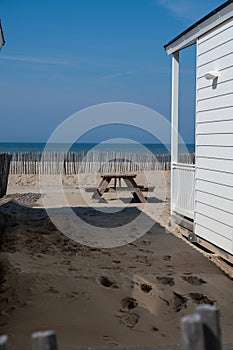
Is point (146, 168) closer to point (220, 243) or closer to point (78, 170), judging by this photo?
point (78, 170)

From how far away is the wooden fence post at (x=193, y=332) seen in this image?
1.16 m

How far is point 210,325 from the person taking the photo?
121cm

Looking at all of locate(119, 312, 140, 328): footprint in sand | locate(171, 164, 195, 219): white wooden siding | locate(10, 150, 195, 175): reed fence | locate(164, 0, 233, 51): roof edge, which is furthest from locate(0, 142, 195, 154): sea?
locate(119, 312, 140, 328): footprint in sand

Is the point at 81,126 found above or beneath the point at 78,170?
above

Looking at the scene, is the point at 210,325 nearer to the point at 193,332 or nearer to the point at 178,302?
the point at 193,332

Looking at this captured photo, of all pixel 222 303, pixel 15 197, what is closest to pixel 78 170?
pixel 15 197

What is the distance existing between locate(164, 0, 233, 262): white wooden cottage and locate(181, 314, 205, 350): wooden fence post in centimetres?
574

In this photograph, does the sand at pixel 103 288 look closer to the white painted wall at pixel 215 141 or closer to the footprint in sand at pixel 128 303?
the footprint in sand at pixel 128 303

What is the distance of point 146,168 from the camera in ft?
85.4

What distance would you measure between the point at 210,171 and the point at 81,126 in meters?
4.84

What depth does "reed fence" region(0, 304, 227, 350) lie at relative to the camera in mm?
1169

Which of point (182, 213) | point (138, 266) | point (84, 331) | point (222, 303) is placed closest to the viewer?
point (84, 331)

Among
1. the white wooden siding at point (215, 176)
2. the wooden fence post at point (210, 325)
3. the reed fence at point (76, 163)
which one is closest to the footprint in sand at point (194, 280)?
the white wooden siding at point (215, 176)

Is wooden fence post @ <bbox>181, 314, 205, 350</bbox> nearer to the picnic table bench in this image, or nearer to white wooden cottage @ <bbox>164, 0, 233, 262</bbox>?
white wooden cottage @ <bbox>164, 0, 233, 262</bbox>
